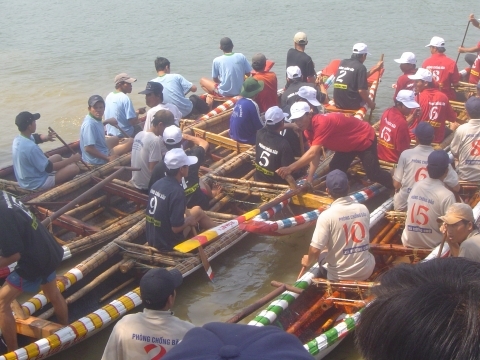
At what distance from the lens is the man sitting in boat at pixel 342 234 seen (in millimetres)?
5387

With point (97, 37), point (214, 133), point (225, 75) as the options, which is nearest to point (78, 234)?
point (214, 133)

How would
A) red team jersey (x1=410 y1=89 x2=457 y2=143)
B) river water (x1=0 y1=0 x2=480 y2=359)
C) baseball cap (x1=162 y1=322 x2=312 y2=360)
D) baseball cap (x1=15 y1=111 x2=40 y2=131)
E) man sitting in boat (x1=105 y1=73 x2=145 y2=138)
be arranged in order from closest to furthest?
baseball cap (x1=162 y1=322 x2=312 y2=360) → baseball cap (x1=15 y1=111 x2=40 y2=131) → red team jersey (x1=410 y1=89 x2=457 y2=143) → man sitting in boat (x1=105 y1=73 x2=145 y2=138) → river water (x1=0 y1=0 x2=480 y2=359)

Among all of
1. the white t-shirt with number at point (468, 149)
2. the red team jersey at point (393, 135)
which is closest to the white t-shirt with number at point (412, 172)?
the red team jersey at point (393, 135)

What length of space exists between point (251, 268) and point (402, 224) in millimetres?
1966

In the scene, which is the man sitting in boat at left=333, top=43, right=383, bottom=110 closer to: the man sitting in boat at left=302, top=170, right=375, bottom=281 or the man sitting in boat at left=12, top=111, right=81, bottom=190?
the man sitting in boat at left=12, top=111, right=81, bottom=190

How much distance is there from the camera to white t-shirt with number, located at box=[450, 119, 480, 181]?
7.89m

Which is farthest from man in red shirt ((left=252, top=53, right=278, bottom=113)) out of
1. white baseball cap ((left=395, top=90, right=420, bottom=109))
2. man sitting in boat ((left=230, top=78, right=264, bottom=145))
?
white baseball cap ((left=395, top=90, right=420, bottom=109))

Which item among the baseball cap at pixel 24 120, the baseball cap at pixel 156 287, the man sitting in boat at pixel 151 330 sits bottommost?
the man sitting in boat at pixel 151 330

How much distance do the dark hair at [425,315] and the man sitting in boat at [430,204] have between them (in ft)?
14.5

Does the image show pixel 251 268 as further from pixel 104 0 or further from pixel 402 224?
pixel 104 0

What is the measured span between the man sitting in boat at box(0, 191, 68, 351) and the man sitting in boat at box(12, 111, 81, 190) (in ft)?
9.45

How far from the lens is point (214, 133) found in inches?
410

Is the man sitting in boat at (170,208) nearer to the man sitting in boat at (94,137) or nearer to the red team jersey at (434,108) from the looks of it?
the man sitting in boat at (94,137)

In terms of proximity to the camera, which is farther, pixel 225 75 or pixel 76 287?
pixel 225 75
